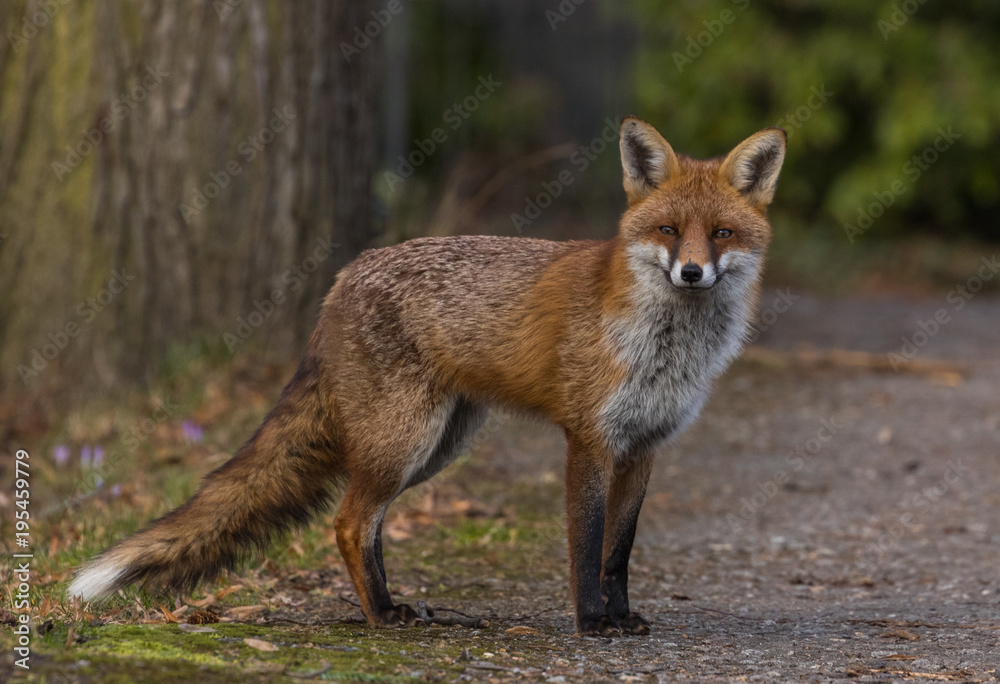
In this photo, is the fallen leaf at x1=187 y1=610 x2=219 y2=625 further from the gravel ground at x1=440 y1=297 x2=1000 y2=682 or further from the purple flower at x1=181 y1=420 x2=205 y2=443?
the purple flower at x1=181 y1=420 x2=205 y2=443

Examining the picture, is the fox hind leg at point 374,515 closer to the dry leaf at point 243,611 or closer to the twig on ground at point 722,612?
the dry leaf at point 243,611

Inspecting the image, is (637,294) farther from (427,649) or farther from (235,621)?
(235,621)

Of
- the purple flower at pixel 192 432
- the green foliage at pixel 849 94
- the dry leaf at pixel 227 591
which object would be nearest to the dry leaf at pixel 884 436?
the purple flower at pixel 192 432

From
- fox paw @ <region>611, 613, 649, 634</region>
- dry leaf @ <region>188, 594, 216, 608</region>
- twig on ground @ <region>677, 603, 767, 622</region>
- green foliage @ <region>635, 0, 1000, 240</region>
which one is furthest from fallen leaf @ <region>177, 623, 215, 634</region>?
green foliage @ <region>635, 0, 1000, 240</region>

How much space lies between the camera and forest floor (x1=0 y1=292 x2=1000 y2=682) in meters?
3.51

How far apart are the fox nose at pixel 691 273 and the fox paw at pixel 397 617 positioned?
173 centimetres

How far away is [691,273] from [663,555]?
217 centimetres

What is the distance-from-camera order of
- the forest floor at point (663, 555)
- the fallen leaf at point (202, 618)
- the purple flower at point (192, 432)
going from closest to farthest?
the forest floor at point (663, 555), the fallen leaf at point (202, 618), the purple flower at point (192, 432)

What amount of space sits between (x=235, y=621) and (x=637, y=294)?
6.67 feet

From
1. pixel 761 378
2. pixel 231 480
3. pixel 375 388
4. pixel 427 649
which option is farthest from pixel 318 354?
pixel 761 378

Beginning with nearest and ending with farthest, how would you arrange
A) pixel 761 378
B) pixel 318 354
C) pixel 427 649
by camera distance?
pixel 427 649 < pixel 318 354 < pixel 761 378

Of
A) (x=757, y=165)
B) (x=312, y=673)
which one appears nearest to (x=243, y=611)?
(x=312, y=673)

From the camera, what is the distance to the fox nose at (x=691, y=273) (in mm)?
3945

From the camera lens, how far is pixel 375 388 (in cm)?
434
